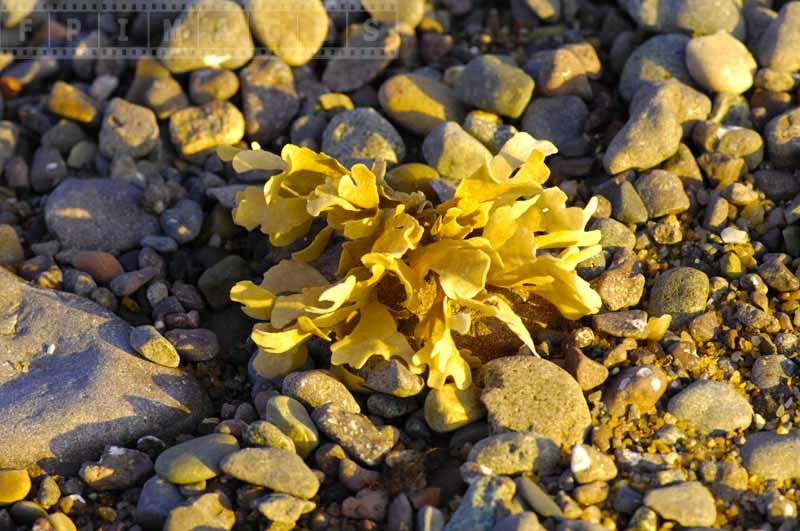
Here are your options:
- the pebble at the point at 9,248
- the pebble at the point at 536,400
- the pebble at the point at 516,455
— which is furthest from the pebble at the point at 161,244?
the pebble at the point at 516,455

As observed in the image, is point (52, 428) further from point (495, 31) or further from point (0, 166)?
point (495, 31)

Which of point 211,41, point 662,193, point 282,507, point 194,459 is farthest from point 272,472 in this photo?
point 211,41

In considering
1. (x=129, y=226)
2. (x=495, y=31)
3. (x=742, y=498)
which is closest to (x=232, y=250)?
(x=129, y=226)

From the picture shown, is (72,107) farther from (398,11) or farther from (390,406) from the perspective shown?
(390,406)

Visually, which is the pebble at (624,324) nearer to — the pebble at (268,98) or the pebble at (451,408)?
the pebble at (451,408)

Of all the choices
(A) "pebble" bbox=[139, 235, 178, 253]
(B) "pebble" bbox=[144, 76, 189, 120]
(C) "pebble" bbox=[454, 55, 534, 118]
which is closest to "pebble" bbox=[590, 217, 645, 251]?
(C) "pebble" bbox=[454, 55, 534, 118]
